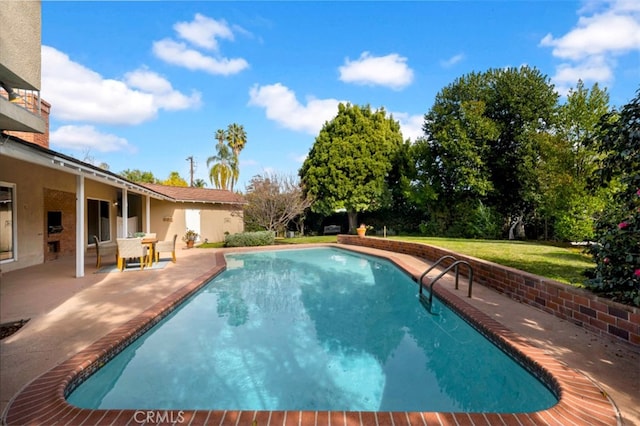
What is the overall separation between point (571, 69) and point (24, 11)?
2062cm

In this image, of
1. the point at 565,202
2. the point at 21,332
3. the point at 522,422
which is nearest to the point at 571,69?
the point at 565,202

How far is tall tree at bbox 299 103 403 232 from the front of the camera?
2400 cm

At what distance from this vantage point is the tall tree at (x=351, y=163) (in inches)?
945

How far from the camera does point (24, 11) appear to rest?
698 centimetres

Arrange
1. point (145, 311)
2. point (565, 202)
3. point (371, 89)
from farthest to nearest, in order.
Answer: point (371, 89)
point (565, 202)
point (145, 311)

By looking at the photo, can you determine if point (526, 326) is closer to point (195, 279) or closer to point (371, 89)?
point (195, 279)

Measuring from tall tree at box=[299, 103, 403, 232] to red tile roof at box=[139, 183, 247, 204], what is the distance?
5.35m

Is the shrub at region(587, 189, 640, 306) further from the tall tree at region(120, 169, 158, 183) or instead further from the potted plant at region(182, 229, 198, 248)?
the tall tree at region(120, 169, 158, 183)

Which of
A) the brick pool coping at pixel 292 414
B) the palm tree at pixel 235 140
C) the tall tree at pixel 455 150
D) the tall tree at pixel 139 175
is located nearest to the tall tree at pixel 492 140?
the tall tree at pixel 455 150

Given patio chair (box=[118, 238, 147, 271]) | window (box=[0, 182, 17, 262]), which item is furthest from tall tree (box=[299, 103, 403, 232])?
window (box=[0, 182, 17, 262])

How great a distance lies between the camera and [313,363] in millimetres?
4691

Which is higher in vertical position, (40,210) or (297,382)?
(40,210)

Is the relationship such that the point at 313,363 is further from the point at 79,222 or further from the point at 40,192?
the point at 40,192

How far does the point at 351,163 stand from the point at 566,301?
1938cm
